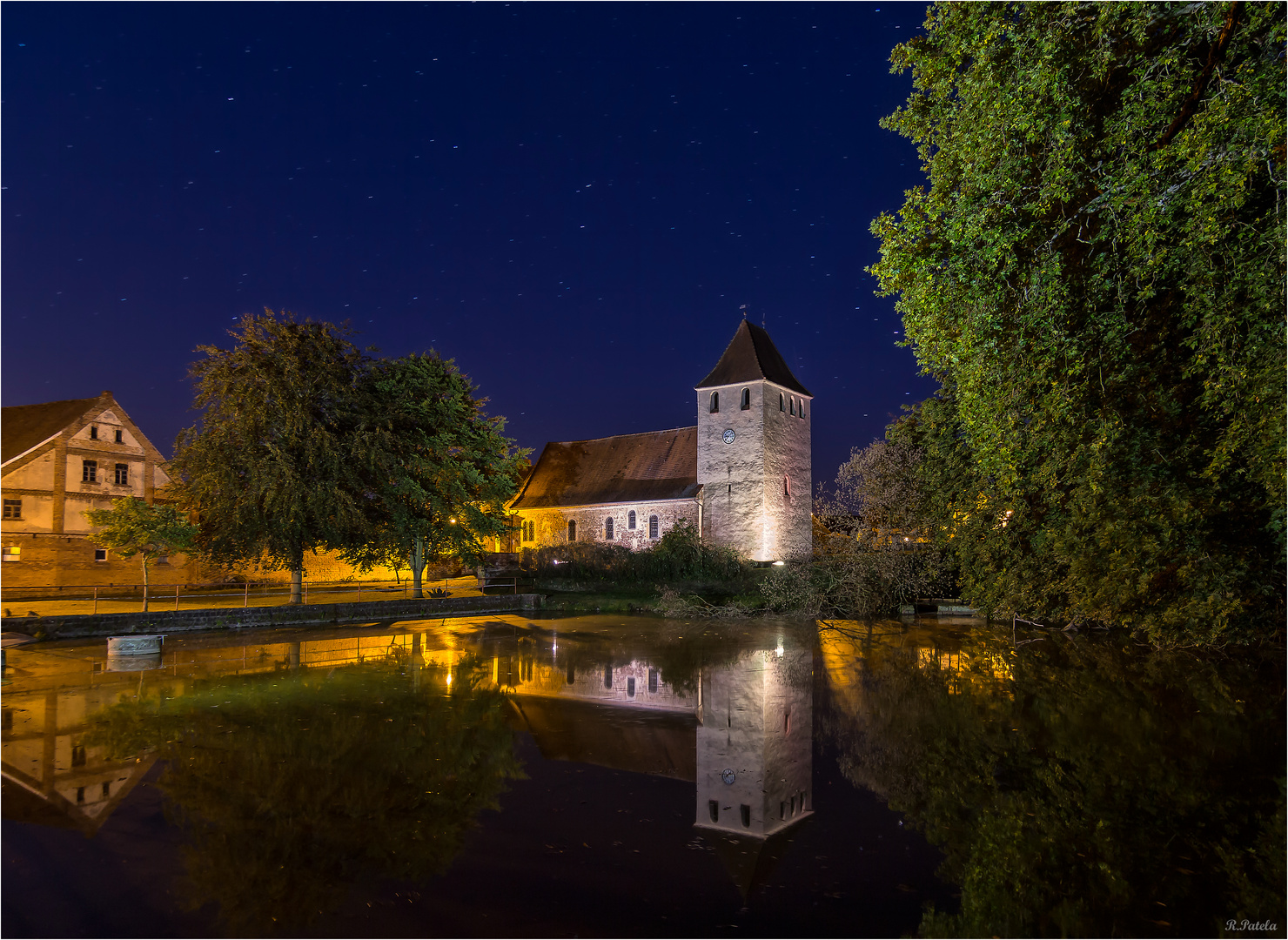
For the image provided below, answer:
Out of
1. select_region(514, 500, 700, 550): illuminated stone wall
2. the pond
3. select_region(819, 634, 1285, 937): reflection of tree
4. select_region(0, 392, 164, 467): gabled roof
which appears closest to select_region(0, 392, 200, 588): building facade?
select_region(0, 392, 164, 467): gabled roof

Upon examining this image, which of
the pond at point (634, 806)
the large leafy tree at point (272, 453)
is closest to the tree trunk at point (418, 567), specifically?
the large leafy tree at point (272, 453)

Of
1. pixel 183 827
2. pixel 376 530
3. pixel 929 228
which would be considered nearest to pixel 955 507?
pixel 929 228

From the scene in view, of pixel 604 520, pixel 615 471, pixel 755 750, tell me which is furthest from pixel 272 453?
pixel 615 471

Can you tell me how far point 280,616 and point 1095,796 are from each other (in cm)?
2132

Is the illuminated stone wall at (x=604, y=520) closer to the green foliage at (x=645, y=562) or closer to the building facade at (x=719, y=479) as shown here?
the building facade at (x=719, y=479)

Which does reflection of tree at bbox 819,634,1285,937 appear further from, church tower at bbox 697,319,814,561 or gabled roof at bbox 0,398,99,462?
gabled roof at bbox 0,398,99,462

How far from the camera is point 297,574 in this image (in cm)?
2347

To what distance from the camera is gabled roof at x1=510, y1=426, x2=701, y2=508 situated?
147 ft

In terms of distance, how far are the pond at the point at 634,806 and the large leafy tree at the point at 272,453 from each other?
10.3 m

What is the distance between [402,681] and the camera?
11.9 metres

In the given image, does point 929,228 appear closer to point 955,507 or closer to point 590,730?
point 590,730

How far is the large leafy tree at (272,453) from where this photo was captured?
859 inches

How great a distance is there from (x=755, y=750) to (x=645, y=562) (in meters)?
24.0

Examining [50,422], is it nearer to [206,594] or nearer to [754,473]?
[206,594]
